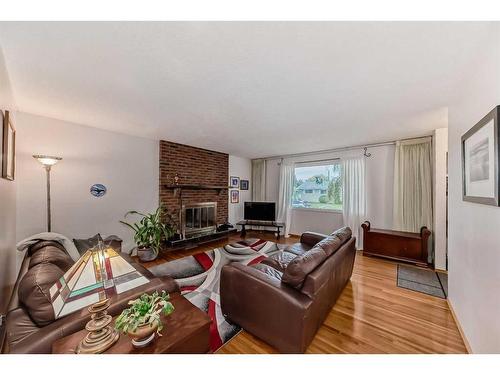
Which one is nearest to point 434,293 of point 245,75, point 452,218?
point 452,218

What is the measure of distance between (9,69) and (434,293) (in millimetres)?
4843

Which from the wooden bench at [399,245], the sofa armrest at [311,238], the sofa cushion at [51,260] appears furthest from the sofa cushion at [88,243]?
the wooden bench at [399,245]

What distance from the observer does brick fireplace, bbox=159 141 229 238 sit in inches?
161

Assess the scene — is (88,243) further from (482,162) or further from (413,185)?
(413,185)

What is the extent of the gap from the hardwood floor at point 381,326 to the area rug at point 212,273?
0.16 meters

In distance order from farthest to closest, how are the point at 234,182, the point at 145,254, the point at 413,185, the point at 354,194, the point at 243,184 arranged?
the point at 243,184 < the point at 234,182 < the point at 354,194 < the point at 413,185 < the point at 145,254

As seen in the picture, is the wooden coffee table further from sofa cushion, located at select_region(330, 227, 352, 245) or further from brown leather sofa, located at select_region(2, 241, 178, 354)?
sofa cushion, located at select_region(330, 227, 352, 245)

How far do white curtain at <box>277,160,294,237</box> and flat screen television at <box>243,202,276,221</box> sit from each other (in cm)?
34

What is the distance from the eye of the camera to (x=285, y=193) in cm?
536

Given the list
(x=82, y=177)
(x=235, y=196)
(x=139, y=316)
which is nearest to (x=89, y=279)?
(x=139, y=316)

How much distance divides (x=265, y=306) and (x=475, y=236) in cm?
166
